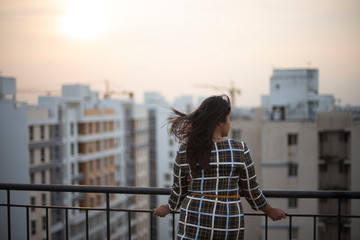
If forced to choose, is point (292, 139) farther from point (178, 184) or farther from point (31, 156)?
point (31, 156)

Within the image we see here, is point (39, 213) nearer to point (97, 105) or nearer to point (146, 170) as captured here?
point (97, 105)

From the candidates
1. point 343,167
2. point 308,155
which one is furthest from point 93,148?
point 343,167

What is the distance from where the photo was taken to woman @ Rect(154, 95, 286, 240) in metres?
1.96

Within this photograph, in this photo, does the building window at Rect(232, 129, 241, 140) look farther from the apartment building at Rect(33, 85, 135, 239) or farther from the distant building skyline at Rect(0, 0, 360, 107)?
the apartment building at Rect(33, 85, 135, 239)

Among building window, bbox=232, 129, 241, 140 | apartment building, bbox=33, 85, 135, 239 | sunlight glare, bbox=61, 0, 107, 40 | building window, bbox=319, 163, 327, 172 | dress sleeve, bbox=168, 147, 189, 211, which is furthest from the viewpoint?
apartment building, bbox=33, 85, 135, 239

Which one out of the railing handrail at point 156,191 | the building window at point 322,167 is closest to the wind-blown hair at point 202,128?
the railing handrail at point 156,191

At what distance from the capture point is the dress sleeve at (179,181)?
6.83 ft

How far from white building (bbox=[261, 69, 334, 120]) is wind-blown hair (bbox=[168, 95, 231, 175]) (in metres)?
23.5

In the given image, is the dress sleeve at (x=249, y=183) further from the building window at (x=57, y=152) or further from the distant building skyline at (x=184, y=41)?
the building window at (x=57, y=152)

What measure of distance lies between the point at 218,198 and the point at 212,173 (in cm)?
14

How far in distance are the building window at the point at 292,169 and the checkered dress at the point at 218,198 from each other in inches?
890

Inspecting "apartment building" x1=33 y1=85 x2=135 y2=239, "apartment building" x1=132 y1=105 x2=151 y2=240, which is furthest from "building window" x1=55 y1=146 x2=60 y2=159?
"apartment building" x1=132 y1=105 x2=151 y2=240

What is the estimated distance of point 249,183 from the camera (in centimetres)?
211

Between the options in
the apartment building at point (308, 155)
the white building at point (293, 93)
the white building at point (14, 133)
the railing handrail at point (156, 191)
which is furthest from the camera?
the white building at point (293, 93)
